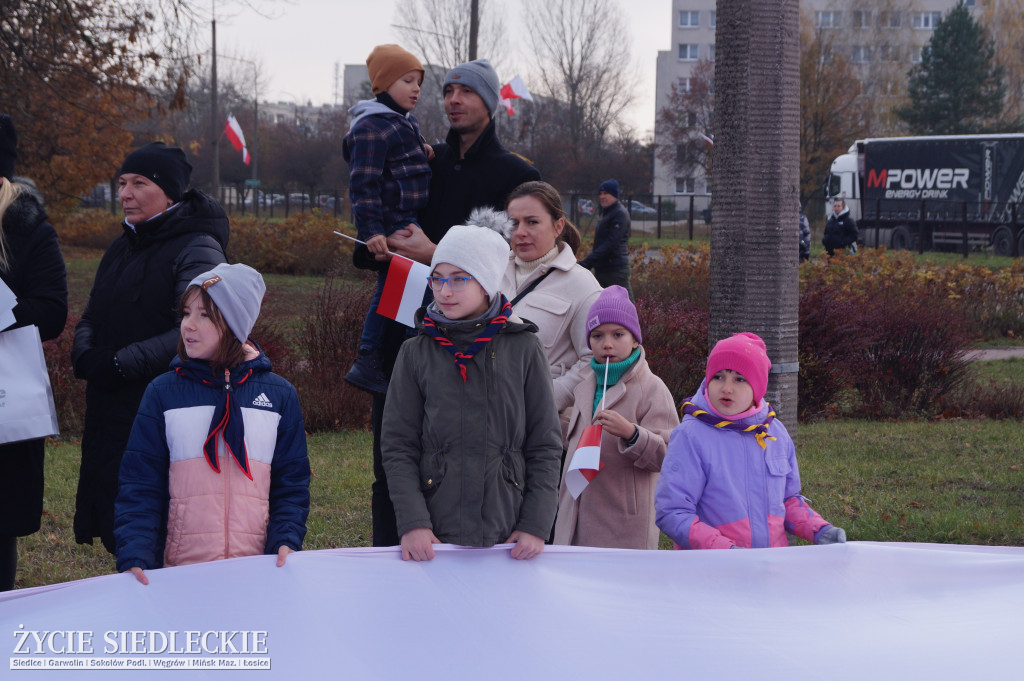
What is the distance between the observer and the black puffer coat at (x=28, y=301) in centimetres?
406

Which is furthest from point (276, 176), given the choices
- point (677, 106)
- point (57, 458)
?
point (57, 458)

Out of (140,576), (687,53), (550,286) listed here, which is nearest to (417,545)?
(140,576)

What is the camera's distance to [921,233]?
32.6 meters

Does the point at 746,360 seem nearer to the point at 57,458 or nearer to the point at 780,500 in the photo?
the point at 780,500

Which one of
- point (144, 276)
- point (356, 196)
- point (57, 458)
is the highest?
point (356, 196)

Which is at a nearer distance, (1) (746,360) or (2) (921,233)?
(1) (746,360)

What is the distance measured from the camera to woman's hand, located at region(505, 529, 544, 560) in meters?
3.32

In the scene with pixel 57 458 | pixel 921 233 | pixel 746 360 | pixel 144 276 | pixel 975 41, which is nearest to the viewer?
pixel 746 360

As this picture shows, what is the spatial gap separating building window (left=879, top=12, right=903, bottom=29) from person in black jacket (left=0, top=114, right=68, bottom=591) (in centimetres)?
7115

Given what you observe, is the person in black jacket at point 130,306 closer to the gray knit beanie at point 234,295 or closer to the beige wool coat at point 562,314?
the gray knit beanie at point 234,295

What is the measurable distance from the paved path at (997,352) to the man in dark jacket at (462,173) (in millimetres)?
10463

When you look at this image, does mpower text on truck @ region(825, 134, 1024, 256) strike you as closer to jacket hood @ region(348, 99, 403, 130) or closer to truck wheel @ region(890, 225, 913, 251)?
truck wheel @ region(890, 225, 913, 251)

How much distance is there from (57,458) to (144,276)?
5.05 meters

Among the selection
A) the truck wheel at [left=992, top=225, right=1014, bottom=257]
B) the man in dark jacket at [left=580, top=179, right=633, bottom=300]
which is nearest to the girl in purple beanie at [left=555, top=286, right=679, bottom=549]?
the man in dark jacket at [left=580, top=179, right=633, bottom=300]
